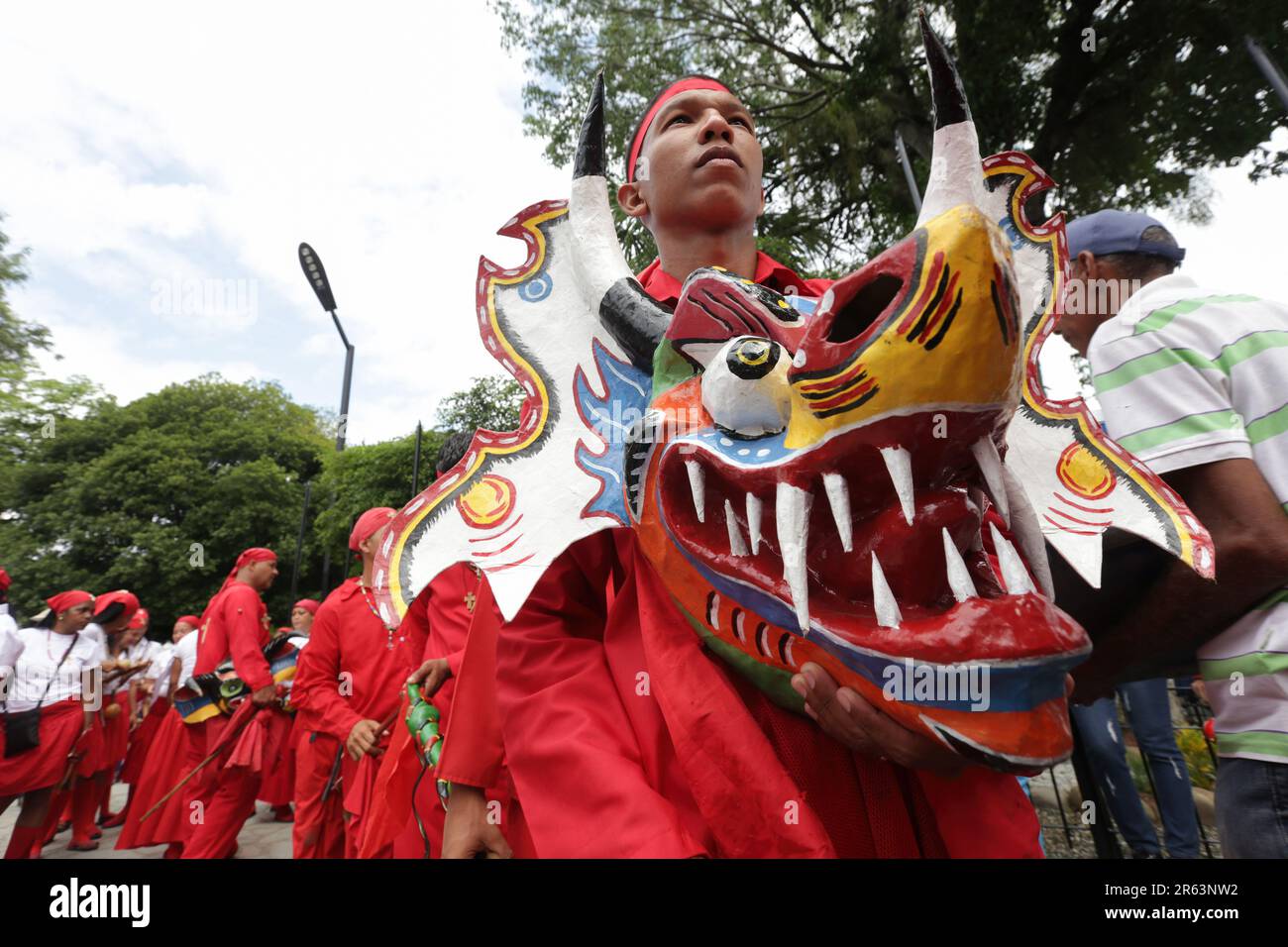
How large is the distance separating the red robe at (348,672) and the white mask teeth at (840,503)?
9.79 feet

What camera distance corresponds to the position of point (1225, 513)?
4.18 ft

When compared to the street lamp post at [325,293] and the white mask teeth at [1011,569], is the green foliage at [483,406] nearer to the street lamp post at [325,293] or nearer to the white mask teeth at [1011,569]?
the street lamp post at [325,293]

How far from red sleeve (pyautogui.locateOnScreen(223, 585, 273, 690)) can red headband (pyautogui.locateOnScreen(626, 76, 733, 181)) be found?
181 inches

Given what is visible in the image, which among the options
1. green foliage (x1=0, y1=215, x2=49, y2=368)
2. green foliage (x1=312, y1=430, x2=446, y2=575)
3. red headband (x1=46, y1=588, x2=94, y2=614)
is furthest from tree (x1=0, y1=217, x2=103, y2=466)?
red headband (x1=46, y1=588, x2=94, y2=614)

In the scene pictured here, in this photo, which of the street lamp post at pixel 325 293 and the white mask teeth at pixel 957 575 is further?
the street lamp post at pixel 325 293

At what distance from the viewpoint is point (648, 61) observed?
29.6 feet

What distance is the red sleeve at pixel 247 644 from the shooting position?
4691mm

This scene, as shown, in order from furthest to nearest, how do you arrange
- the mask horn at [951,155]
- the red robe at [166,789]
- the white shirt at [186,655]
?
the white shirt at [186,655], the red robe at [166,789], the mask horn at [951,155]

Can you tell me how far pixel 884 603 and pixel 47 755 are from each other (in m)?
6.74

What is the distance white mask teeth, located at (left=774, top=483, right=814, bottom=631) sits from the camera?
2.72ft

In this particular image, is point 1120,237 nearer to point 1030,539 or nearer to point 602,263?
point 1030,539

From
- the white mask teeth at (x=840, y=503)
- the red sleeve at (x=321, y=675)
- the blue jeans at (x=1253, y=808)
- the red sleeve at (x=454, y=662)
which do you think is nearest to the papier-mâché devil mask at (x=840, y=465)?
the white mask teeth at (x=840, y=503)
